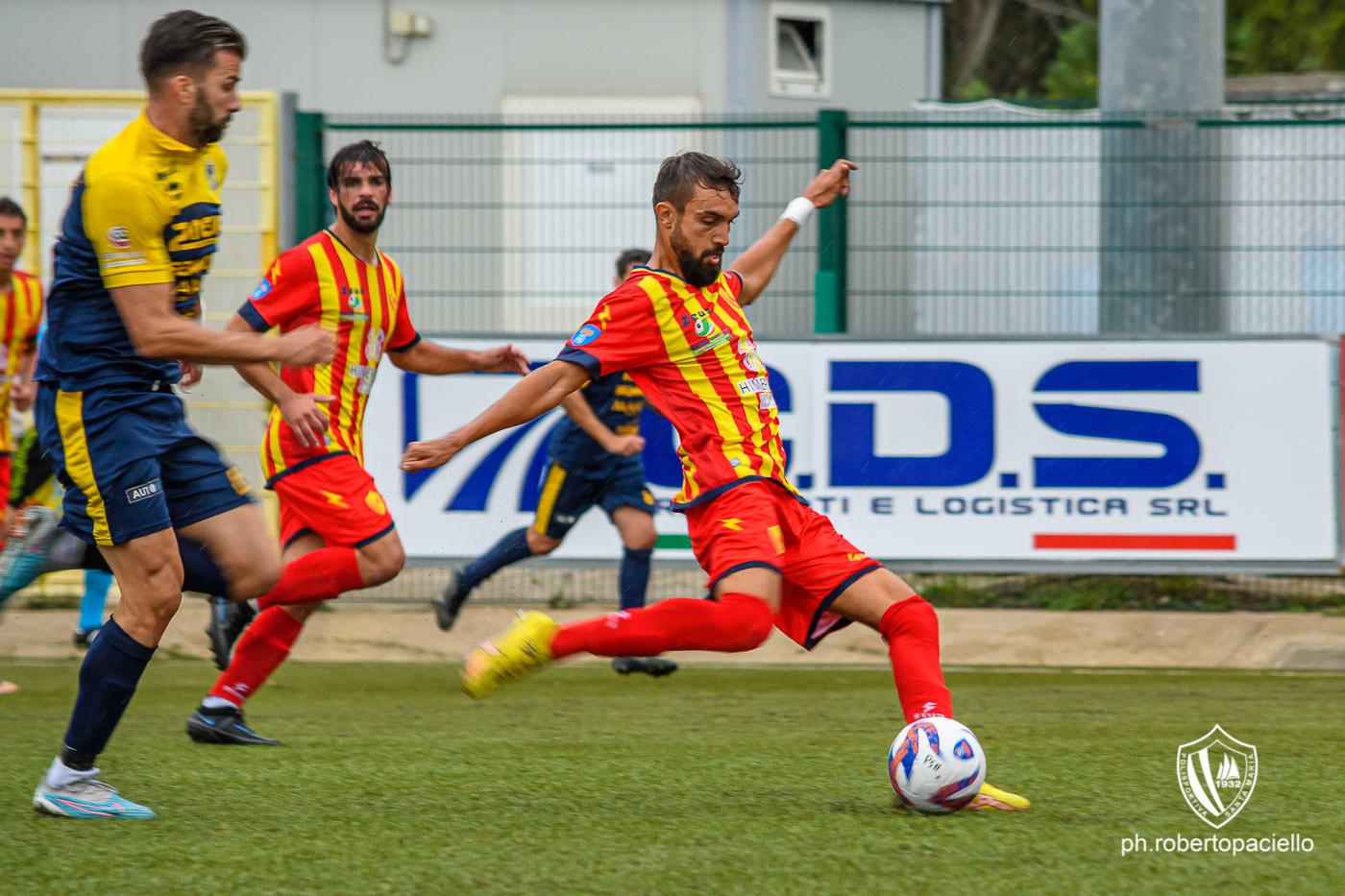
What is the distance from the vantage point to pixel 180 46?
4.48 metres

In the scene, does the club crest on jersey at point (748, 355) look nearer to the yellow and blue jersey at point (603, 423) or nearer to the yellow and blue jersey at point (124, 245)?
the yellow and blue jersey at point (124, 245)

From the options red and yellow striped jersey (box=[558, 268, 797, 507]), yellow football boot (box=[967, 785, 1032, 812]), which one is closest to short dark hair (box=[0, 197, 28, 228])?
red and yellow striped jersey (box=[558, 268, 797, 507])

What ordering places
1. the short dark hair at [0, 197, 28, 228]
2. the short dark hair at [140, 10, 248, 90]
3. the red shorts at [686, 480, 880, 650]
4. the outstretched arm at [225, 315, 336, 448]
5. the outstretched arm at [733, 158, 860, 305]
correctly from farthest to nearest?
the short dark hair at [0, 197, 28, 228] < the outstretched arm at [733, 158, 860, 305] < the outstretched arm at [225, 315, 336, 448] < the red shorts at [686, 480, 880, 650] < the short dark hair at [140, 10, 248, 90]

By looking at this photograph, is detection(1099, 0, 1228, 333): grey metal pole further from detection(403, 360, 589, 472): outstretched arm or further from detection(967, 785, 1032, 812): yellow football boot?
detection(403, 360, 589, 472): outstretched arm

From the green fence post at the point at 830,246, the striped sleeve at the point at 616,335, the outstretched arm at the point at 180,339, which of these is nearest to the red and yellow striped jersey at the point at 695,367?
the striped sleeve at the point at 616,335

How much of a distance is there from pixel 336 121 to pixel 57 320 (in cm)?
562

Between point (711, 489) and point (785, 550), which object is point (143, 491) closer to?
point (711, 489)

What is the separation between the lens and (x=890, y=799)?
15.4 feet

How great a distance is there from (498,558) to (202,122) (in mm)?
4025

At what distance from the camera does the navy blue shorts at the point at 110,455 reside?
455 centimetres

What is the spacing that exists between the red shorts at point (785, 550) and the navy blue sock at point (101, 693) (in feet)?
4.97

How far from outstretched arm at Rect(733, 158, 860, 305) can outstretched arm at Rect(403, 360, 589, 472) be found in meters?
0.80

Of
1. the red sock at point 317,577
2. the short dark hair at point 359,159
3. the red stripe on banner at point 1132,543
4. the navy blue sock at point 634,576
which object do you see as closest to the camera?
the red sock at point 317,577

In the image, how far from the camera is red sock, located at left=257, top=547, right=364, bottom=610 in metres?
5.80
